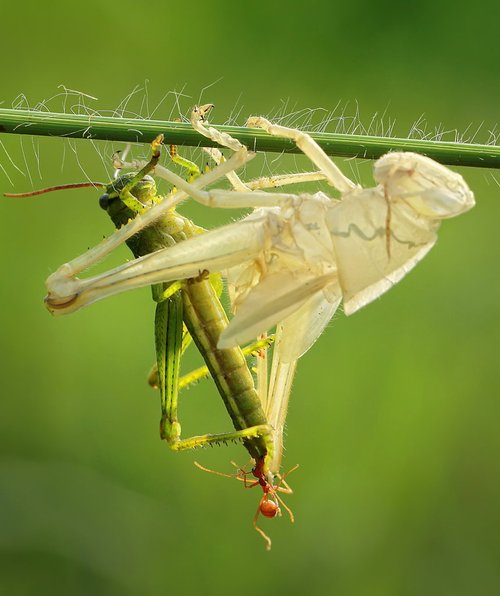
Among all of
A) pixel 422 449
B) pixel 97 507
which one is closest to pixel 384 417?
pixel 422 449

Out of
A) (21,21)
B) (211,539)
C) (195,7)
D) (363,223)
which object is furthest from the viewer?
(195,7)

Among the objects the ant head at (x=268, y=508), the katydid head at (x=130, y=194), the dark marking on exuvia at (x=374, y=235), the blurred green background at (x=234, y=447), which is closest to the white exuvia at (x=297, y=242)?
the dark marking on exuvia at (x=374, y=235)

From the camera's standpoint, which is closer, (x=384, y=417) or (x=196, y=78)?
(x=384, y=417)

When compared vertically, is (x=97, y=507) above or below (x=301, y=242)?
below

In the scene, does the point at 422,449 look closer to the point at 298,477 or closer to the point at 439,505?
the point at 439,505

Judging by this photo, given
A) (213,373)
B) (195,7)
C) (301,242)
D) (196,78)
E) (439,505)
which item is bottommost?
(439,505)

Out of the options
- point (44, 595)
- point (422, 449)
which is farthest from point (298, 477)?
point (44, 595)

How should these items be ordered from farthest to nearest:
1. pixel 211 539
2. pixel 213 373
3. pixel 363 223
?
pixel 211 539, pixel 213 373, pixel 363 223
